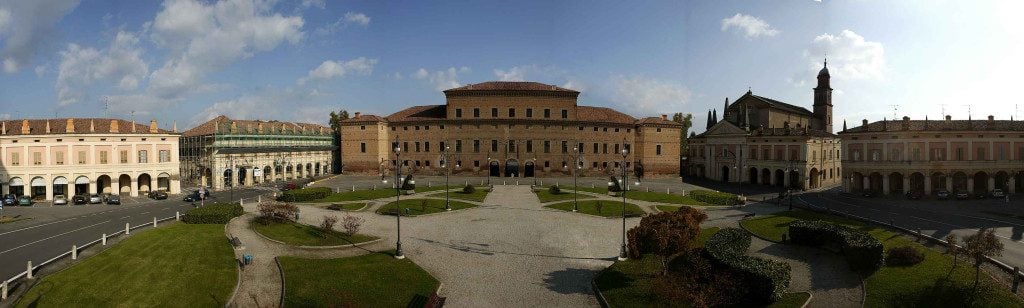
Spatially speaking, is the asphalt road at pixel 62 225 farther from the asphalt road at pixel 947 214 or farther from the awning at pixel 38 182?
the asphalt road at pixel 947 214

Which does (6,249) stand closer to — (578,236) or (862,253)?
(578,236)

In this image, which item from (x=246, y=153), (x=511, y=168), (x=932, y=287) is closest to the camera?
(x=932, y=287)

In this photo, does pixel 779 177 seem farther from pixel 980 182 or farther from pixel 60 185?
pixel 60 185

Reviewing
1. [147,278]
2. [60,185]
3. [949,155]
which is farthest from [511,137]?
[147,278]

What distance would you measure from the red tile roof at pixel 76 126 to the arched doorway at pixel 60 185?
14.4ft

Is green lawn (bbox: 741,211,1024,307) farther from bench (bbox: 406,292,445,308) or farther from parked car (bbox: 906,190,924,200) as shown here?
parked car (bbox: 906,190,924,200)

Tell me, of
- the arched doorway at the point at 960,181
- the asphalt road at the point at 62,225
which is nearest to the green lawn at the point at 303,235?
the asphalt road at the point at 62,225

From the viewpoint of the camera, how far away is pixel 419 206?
39.6 meters

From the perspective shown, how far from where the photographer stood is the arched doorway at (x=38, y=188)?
4528 centimetres

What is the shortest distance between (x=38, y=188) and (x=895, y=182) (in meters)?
86.1

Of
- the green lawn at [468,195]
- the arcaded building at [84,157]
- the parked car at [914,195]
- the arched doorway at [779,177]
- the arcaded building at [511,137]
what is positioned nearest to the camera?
the green lawn at [468,195]

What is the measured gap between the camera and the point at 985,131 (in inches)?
1849

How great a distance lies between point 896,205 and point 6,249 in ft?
207

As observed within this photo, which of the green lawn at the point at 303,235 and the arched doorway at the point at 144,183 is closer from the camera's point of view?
the green lawn at the point at 303,235
